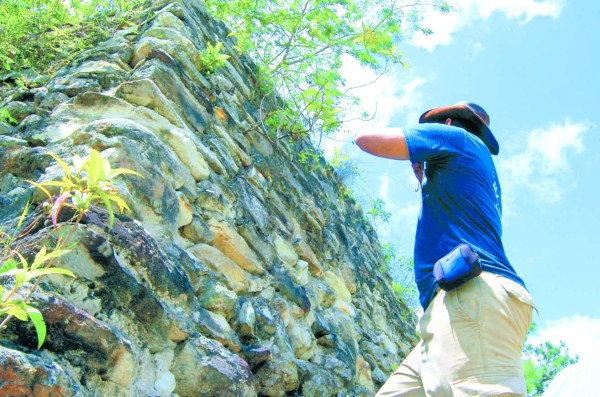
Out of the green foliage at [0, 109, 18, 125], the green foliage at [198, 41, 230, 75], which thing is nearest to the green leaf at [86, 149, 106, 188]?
the green foliage at [0, 109, 18, 125]

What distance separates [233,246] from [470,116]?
130cm

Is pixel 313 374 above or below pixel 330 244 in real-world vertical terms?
below

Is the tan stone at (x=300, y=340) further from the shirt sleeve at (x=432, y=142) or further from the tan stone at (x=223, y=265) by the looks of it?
the shirt sleeve at (x=432, y=142)

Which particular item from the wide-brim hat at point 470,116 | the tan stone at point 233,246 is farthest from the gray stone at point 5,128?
the wide-brim hat at point 470,116

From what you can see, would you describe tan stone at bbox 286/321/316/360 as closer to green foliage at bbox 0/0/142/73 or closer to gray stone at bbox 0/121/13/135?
gray stone at bbox 0/121/13/135

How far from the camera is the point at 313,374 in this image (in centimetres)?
308

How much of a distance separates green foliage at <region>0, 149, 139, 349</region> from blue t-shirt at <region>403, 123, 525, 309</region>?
43.9 inches

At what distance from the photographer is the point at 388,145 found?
2.33 meters

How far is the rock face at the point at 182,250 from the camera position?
6.21 ft

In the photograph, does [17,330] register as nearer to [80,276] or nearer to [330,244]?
[80,276]

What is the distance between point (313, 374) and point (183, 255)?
99 centimetres

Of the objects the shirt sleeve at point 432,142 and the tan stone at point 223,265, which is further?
the tan stone at point 223,265

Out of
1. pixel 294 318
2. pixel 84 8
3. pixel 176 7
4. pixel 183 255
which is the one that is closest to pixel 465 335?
pixel 183 255

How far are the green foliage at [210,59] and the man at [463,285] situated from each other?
5.98ft
